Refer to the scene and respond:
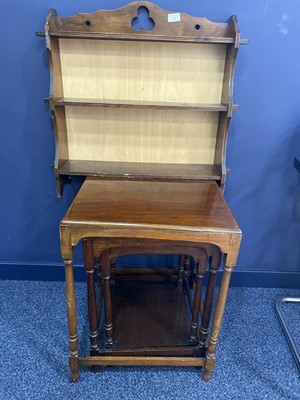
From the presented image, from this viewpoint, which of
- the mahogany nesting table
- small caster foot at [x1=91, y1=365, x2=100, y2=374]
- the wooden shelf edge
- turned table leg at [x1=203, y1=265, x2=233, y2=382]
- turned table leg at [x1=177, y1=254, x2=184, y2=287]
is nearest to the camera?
the mahogany nesting table

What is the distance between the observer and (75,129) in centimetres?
171

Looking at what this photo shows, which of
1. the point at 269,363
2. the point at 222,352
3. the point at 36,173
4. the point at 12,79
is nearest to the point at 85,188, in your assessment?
the point at 36,173

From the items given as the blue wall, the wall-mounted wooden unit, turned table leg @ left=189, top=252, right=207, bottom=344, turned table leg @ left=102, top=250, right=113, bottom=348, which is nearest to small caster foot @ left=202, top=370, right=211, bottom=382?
turned table leg @ left=189, top=252, right=207, bottom=344

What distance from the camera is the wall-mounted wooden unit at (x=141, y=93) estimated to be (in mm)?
1468

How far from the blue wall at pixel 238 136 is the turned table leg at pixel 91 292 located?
2.08 ft

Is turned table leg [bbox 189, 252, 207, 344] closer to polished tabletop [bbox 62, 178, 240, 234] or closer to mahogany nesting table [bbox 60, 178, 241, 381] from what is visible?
mahogany nesting table [bbox 60, 178, 241, 381]

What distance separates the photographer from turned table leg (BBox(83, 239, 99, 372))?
4.32ft

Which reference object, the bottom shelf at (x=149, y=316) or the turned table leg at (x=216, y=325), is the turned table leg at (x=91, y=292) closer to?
the bottom shelf at (x=149, y=316)

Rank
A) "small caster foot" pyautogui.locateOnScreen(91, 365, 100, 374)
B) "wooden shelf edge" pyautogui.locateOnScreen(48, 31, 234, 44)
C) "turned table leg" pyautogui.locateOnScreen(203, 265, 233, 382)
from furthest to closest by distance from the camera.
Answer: "small caster foot" pyautogui.locateOnScreen(91, 365, 100, 374), "wooden shelf edge" pyautogui.locateOnScreen(48, 31, 234, 44), "turned table leg" pyautogui.locateOnScreen(203, 265, 233, 382)

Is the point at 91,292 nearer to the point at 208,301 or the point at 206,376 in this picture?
the point at 208,301

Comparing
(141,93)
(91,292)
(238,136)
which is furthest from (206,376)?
(141,93)

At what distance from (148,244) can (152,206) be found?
0.16m

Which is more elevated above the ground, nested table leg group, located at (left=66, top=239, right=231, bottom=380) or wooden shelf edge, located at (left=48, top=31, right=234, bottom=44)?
wooden shelf edge, located at (left=48, top=31, right=234, bottom=44)

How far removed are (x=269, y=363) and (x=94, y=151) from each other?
1460 millimetres
